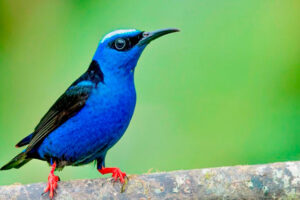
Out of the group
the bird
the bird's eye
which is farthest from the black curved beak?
the bird's eye

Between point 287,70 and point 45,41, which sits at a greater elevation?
point 45,41

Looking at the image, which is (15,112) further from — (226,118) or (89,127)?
(226,118)

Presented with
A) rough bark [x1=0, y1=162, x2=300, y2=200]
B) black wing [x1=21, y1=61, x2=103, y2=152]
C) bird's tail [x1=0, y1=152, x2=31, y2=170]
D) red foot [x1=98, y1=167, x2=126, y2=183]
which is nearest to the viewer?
rough bark [x1=0, y1=162, x2=300, y2=200]

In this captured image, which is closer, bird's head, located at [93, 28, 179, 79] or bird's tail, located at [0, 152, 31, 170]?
bird's head, located at [93, 28, 179, 79]

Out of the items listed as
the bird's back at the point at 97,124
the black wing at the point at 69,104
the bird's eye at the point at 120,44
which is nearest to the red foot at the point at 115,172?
the bird's back at the point at 97,124

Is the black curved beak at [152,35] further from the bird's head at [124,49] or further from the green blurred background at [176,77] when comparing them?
the green blurred background at [176,77]

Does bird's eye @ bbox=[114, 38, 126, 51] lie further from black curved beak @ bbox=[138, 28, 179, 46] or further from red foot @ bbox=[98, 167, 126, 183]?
red foot @ bbox=[98, 167, 126, 183]

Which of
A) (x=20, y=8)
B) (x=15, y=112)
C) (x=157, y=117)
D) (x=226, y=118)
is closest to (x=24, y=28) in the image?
(x=20, y=8)
